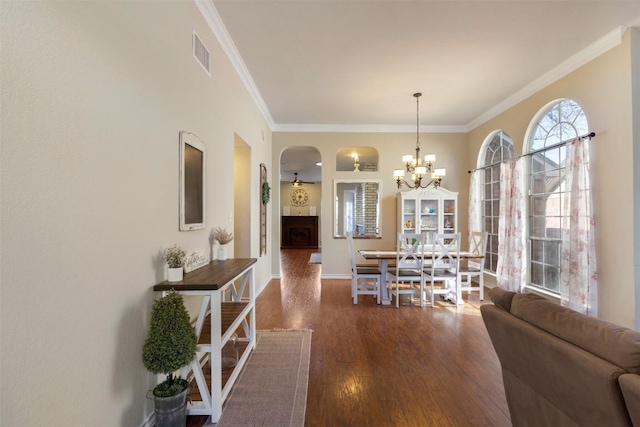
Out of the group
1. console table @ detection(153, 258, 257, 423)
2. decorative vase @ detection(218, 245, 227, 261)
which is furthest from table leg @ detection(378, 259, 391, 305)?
console table @ detection(153, 258, 257, 423)

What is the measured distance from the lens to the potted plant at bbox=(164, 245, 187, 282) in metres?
1.91

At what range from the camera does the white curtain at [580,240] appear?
3307 millimetres

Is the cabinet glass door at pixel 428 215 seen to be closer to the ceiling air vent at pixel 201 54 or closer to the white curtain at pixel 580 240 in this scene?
the white curtain at pixel 580 240

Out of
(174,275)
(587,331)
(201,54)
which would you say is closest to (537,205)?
(587,331)

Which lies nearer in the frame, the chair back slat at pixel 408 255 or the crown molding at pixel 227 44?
the crown molding at pixel 227 44

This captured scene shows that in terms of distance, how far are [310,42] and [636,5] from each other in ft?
9.43

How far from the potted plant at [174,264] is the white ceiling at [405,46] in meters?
2.10

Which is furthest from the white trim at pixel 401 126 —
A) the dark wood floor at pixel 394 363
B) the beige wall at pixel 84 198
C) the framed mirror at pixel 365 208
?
the dark wood floor at pixel 394 363

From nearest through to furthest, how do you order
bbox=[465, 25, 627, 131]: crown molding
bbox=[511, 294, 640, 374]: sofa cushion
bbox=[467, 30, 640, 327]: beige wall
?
bbox=[511, 294, 640, 374]: sofa cushion
bbox=[467, 30, 640, 327]: beige wall
bbox=[465, 25, 627, 131]: crown molding

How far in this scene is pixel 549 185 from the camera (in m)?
4.17

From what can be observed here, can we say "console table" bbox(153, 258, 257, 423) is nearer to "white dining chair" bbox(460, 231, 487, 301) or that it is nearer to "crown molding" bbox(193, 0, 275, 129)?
"crown molding" bbox(193, 0, 275, 129)

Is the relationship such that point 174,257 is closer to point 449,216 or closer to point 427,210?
point 427,210

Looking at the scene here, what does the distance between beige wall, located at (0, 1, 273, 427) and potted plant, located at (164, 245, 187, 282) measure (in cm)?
7

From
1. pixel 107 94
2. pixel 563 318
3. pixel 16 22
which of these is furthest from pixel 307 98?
pixel 563 318
